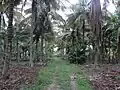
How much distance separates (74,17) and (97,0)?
15.0 meters

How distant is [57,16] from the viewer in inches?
1177

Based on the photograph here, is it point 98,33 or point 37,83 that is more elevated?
point 98,33

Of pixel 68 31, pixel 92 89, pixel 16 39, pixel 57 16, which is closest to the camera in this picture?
pixel 92 89

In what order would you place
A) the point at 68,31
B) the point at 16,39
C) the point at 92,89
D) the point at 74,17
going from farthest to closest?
1. the point at 68,31
2. the point at 16,39
3. the point at 74,17
4. the point at 92,89

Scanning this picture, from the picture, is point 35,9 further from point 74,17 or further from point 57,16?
point 74,17

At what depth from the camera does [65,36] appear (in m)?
43.2

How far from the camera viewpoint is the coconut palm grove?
12.6 metres

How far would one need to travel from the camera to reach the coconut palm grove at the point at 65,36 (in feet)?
41.2

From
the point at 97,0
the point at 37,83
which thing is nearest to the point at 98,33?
the point at 97,0

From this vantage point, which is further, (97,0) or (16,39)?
(16,39)

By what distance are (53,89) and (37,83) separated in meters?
1.62

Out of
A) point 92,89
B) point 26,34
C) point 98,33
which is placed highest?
point 26,34

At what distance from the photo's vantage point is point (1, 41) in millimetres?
39969

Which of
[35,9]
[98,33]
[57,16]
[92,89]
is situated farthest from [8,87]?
[57,16]
